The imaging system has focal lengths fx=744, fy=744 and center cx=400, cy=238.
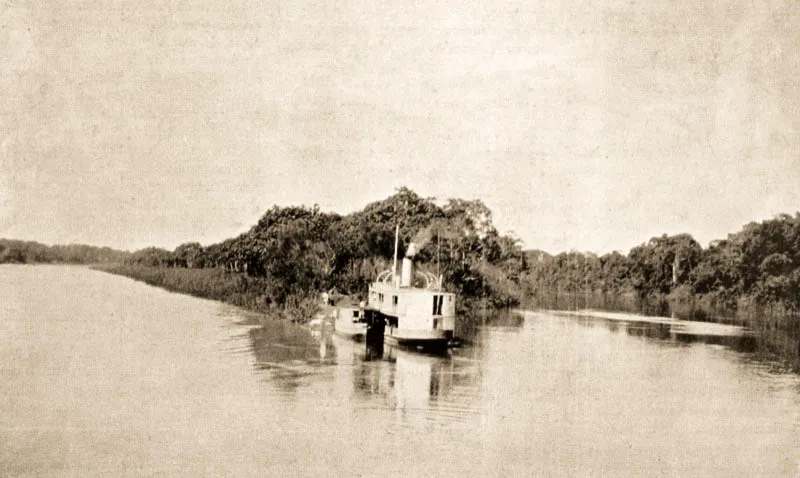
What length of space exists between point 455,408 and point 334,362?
348cm

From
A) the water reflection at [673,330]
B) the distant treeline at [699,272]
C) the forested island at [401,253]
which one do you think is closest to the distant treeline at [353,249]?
the forested island at [401,253]

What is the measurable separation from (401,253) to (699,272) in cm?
1411

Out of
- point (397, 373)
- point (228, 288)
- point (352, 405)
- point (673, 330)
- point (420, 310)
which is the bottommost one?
point (352, 405)

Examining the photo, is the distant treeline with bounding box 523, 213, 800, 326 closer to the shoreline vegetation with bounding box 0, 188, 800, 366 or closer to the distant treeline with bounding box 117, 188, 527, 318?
the shoreline vegetation with bounding box 0, 188, 800, 366

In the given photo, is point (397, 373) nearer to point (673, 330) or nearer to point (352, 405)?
point (352, 405)

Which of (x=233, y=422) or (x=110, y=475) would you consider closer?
(x=110, y=475)

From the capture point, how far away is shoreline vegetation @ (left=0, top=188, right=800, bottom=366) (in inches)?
622

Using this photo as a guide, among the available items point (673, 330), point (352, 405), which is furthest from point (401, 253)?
point (352, 405)

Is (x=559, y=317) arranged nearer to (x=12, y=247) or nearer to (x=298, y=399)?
(x=298, y=399)

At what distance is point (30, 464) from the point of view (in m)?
6.65

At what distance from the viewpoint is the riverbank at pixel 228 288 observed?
17.8 m

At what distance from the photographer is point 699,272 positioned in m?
27.4

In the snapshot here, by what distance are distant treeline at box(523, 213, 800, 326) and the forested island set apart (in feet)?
0.21

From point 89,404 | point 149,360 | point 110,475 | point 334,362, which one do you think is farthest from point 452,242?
point 110,475
